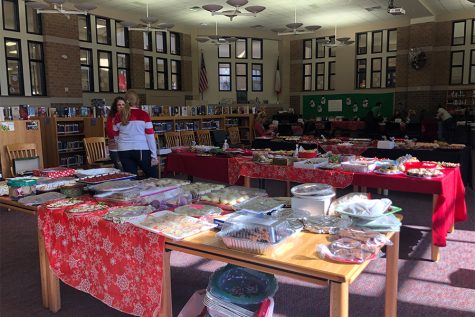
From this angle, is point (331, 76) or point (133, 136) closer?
point (133, 136)

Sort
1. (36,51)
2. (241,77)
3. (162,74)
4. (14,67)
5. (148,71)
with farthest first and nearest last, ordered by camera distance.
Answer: (241,77) < (162,74) < (148,71) < (36,51) < (14,67)

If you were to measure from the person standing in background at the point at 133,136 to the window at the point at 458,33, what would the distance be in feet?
44.7

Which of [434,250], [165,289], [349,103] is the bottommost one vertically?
[434,250]

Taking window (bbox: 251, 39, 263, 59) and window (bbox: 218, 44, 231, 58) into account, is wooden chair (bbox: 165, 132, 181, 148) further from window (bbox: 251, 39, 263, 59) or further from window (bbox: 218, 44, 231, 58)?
window (bbox: 251, 39, 263, 59)

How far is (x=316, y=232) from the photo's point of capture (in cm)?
210

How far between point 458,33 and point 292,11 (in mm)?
6358

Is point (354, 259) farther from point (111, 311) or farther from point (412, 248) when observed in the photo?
point (412, 248)

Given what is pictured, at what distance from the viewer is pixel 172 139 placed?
883cm

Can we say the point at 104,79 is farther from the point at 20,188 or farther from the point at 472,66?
the point at 472,66

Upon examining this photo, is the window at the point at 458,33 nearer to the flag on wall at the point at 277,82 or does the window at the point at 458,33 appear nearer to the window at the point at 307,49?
the window at the point at 307,49

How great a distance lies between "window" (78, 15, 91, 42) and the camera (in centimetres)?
1267

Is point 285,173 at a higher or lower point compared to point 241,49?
lower

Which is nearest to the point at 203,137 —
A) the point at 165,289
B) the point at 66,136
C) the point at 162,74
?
the point at 66,136

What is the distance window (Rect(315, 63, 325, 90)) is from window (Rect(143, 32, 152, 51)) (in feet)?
23.9
